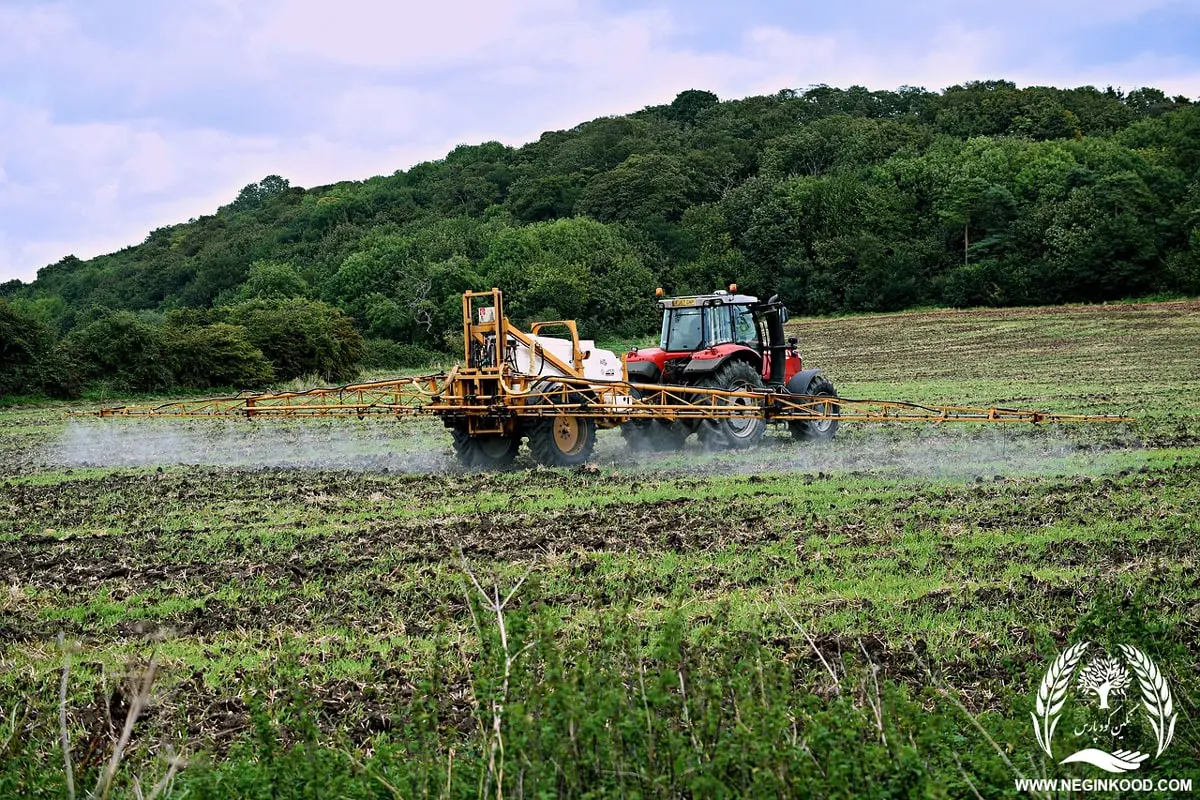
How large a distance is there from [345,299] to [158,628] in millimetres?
66262

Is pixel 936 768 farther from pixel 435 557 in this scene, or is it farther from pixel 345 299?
pixel 345 299

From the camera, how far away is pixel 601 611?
7285mm

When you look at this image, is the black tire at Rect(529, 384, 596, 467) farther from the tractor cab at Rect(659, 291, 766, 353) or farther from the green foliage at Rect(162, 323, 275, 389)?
the green foliage at Rect(162, 323, 275, 389)

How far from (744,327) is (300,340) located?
26430 millimetres

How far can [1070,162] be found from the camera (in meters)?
74.8

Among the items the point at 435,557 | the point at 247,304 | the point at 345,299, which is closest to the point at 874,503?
the point at 435,557

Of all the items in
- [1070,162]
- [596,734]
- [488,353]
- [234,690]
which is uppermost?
[1070,162]

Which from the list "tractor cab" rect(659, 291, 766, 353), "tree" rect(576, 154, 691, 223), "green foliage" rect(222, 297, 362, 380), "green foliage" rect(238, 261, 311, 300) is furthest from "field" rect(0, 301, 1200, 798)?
"tree" rect(576, 154, 691, 223)

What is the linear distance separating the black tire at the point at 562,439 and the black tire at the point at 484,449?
38cm

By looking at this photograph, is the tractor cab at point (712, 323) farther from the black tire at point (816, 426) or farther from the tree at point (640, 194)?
the tree at point (640, 194)

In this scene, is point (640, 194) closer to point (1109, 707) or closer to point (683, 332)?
point (683, 332)

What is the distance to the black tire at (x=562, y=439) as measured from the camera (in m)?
15.3

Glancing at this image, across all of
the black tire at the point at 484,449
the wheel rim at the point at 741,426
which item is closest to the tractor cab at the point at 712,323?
the wheel rim at the point at 741,426

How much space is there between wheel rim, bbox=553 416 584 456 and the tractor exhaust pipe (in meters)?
3.59
